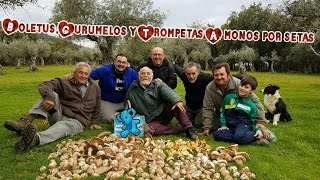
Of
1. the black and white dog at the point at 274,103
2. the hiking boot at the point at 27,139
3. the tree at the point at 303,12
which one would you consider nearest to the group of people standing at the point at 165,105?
the hiking boot at the point at 27,139

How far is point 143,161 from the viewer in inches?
236

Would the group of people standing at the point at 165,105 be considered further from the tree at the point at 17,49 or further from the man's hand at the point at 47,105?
the tree at the point at 17,49

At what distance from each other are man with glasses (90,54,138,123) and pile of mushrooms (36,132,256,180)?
298cm

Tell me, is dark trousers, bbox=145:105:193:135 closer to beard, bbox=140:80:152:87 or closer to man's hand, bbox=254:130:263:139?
beard, bbox=140:80:152:87

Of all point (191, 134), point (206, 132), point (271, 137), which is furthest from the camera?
point (206, 132)

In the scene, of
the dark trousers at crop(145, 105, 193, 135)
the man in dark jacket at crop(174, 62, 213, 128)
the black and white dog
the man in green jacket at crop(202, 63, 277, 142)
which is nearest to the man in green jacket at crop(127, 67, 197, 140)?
the dark trousers at crop(145, 105, 193, 135)

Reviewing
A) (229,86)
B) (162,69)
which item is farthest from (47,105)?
(229,86)

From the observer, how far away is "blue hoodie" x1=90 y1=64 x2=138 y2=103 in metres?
10.0

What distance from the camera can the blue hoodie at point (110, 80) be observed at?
10.0m

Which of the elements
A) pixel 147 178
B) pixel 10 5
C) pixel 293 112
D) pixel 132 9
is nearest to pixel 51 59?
pixel 132 9

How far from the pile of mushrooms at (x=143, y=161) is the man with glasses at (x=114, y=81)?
2976 mm

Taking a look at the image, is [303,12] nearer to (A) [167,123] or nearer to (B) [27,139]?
(A) [167,123]

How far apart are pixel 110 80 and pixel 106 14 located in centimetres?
2860

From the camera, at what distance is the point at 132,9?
126 ft
